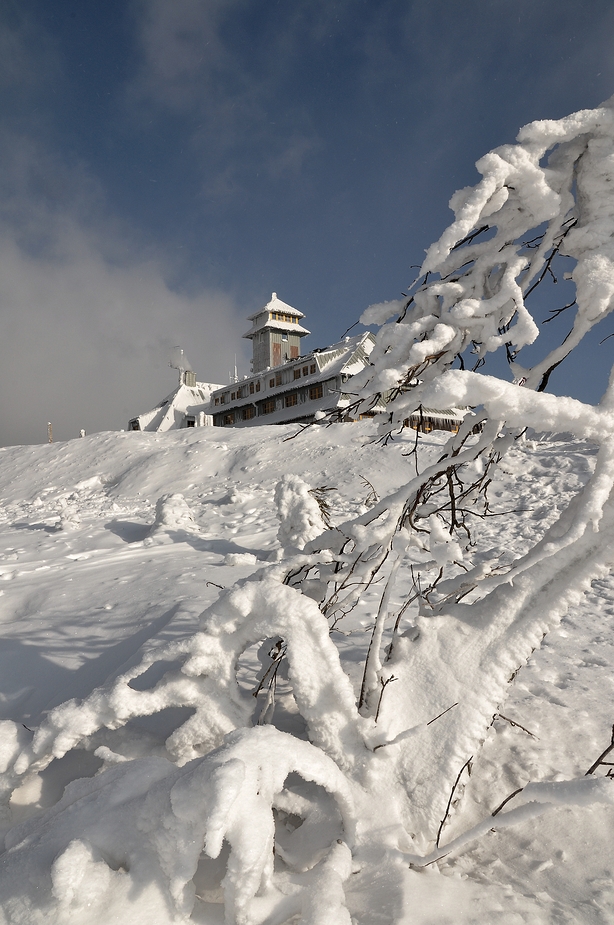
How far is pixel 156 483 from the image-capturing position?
16.3 m

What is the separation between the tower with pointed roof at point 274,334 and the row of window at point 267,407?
4.09 m

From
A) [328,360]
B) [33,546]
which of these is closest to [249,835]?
[33,546]

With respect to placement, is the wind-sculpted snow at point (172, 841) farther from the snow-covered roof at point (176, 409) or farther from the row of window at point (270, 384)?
the snow-covered roof at point (176, 409)

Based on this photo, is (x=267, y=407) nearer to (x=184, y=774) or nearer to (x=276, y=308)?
(x=276, y=308)

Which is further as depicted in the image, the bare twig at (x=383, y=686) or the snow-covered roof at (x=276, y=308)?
the snow-covered roof at (x=276, y=308)

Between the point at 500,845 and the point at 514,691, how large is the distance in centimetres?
136

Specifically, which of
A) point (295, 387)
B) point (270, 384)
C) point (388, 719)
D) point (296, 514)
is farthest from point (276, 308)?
point (388, 719)

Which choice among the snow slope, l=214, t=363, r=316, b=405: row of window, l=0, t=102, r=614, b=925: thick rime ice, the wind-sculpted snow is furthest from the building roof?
the wind-sculpted snow

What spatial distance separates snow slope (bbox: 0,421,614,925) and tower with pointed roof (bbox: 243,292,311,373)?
2852cm

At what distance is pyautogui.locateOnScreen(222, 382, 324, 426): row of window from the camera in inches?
1144

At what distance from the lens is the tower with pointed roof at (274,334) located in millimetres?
36500

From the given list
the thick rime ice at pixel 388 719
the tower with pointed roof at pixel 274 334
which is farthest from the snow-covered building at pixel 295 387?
the thick rime ice at pixel 388 719

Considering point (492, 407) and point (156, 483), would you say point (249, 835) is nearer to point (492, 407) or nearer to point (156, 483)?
point (492, 407)

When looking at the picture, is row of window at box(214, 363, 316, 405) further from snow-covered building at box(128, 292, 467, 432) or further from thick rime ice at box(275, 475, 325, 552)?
thick rime ice at box(275, 475, 325, 552)
